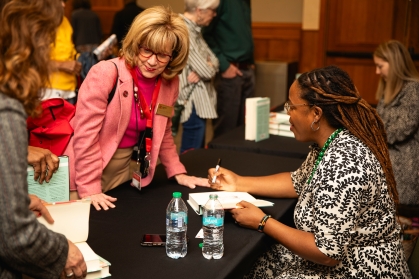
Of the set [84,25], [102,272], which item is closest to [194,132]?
[102,272]

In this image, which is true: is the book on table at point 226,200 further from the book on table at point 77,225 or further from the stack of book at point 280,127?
the stack of book at point 280,127

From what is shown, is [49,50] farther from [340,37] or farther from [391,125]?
[340,37]

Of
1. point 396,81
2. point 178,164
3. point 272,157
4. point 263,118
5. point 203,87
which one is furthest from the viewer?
point 203,87

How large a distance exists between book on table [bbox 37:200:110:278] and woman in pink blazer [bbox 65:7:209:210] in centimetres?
43

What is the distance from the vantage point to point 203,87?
404 centimetres

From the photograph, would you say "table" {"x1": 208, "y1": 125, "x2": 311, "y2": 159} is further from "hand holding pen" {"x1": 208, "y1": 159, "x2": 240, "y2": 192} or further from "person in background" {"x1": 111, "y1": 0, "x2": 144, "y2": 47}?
"person in background" {"x1": 111, "y1": 0, "x2": 144, "y2": 47}

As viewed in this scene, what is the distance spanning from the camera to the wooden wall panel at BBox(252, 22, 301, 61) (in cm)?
709

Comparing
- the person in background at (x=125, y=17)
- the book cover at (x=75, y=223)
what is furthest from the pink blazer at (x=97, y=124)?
the person in background at (x=125, y=17)

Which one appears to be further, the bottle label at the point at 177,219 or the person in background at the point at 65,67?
the person in background at the point at 65,67

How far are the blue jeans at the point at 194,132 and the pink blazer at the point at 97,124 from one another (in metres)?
1.76

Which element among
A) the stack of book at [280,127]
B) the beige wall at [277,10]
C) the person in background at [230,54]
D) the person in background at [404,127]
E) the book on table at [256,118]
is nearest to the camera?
the book on table at [256,118]

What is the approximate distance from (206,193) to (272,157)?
34.7 inches

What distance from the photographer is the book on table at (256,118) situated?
10.6ft

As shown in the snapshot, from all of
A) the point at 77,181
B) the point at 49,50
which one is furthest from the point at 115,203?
the point at 49,50
